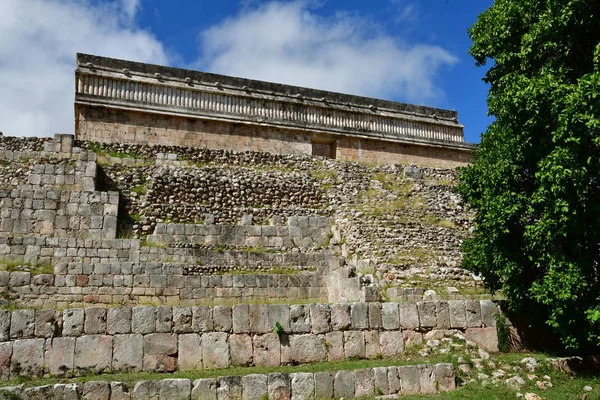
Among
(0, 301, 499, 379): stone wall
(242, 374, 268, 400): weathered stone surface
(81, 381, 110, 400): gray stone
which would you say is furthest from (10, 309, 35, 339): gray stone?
(242, 374, 268, 400): weathered stone surface

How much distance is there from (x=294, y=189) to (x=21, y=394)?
39.1ft

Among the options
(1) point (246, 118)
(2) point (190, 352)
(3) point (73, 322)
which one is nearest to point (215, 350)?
(2) point (190, 352)

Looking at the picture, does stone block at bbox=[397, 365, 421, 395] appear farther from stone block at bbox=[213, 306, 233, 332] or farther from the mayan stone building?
the mayan stone building

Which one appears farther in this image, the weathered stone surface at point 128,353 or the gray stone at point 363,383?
the gray stone at point 363,383

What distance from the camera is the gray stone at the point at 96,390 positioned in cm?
814

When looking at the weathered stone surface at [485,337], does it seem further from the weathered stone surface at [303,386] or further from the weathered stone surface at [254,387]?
the weathered stone surface at [254,387]

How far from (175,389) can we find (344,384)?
2789 mm

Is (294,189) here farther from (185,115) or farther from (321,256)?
(185,115)

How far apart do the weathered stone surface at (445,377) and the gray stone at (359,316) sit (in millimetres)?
1614

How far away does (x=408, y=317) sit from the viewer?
11.2 metres

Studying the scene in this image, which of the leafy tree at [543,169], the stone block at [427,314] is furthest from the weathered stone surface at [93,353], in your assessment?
the leafy tree at [543,169]

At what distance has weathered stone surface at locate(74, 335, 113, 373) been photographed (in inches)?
356

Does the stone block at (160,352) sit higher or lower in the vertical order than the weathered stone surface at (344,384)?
higher

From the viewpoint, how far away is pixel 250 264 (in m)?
15.1
